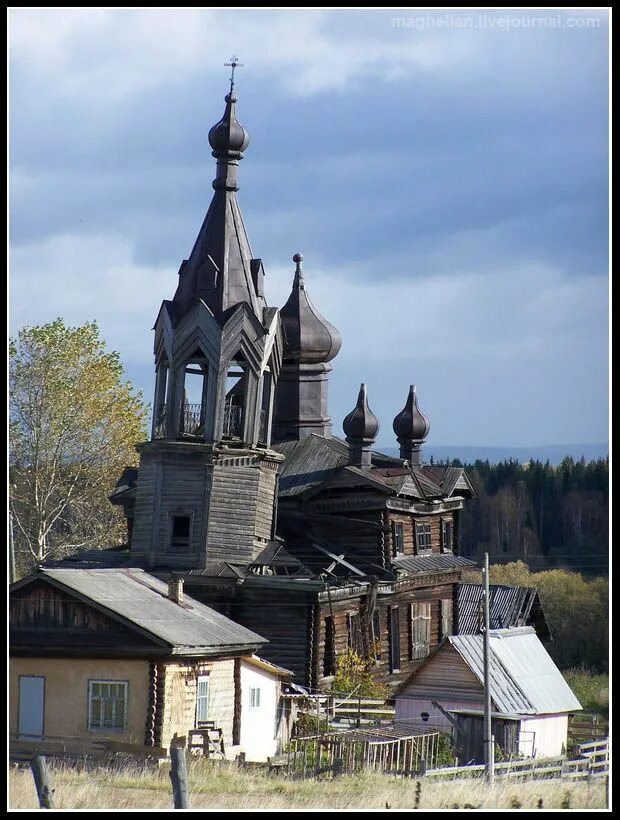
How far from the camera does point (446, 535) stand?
164 feet

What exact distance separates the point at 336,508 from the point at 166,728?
15.8 meters

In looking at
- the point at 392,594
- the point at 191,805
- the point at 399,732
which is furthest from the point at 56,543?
the point at 191,805

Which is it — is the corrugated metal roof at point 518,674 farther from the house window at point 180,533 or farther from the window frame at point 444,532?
the window frame at point 444,532

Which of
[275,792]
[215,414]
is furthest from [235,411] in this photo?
[275,792]

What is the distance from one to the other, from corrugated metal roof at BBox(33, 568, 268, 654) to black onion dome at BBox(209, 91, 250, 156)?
12.6m

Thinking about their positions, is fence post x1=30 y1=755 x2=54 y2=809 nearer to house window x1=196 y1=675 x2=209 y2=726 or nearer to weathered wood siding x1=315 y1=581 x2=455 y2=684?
house window x1=196 y1=675 x2=209 y2=726

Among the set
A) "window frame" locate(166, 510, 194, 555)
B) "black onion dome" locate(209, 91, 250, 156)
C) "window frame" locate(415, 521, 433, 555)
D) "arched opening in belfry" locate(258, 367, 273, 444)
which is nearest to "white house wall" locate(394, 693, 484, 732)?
"window frame" locate(166, 510, 194, 555)

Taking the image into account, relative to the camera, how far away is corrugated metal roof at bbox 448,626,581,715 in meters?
37.5

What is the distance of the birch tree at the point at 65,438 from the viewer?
5381 centimetres

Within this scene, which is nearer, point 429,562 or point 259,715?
point 259,715

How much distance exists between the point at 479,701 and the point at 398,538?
31.1ft

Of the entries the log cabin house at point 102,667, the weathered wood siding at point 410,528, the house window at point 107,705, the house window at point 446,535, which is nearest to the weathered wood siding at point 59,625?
the log cabin house at point 102,667

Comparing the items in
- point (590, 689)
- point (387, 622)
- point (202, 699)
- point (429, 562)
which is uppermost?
point (429, 562)

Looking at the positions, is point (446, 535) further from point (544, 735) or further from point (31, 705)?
point (31, 705)
